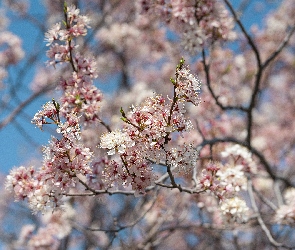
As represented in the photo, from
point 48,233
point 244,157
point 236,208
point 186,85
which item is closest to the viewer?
point 186,85

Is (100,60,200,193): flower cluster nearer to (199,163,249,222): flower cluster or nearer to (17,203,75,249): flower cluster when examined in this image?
(199,163,249,222): flower cluster

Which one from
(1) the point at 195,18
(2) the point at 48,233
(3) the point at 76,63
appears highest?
(1) the point at 195,18

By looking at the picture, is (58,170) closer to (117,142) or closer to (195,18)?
(117,142)

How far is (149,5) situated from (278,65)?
8060 mm

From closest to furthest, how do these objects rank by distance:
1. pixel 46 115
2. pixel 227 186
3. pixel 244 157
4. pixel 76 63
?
pixel 46 115, pixel 227 186, pixel 76 63, pixel 244 157

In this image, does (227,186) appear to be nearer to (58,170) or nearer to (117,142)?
(117,142)

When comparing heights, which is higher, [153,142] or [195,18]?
[195,18]

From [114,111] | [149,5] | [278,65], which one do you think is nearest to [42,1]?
[114,111]

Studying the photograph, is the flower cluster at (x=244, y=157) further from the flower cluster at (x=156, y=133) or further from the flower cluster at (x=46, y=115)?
the flower cluster at (x=46, y=115)

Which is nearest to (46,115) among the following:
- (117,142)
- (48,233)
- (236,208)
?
(117,142)

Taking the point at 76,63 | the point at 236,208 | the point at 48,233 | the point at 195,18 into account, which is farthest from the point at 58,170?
the point at 48,233

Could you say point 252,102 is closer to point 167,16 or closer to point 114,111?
point 167,16

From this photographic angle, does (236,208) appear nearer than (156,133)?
No

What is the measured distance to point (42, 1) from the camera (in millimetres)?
11891
